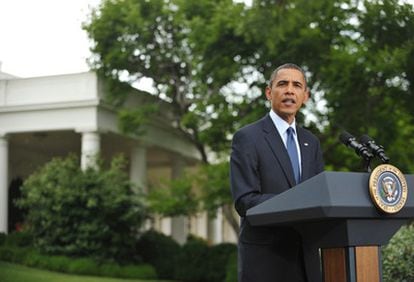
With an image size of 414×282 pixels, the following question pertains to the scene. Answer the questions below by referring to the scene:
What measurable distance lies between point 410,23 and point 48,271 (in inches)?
338

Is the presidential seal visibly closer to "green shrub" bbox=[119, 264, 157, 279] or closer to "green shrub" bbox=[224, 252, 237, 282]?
"green shrub" bbox=[224, 252, 237, 282]

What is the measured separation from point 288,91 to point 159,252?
16.2m

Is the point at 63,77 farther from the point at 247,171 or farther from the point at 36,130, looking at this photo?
the point at 247,171

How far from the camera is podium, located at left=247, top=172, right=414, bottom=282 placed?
2.23 meters

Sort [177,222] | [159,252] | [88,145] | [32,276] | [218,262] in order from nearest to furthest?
[32,276] → [88,145] → [218,262] → [159,252] → [177,222]

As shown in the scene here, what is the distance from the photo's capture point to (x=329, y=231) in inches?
92.8

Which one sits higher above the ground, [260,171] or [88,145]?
[88,145]

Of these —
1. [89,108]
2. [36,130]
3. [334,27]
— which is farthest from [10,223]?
[334,27]

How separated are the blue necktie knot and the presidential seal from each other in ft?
1.38

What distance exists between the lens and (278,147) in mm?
2686

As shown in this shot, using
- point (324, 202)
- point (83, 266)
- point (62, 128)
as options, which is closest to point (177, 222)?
point (62, 128)

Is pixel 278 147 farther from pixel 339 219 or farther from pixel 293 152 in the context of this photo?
pixel 339 219

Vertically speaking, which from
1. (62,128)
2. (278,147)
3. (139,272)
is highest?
(62,128)

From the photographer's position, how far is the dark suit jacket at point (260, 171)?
2553 mm
